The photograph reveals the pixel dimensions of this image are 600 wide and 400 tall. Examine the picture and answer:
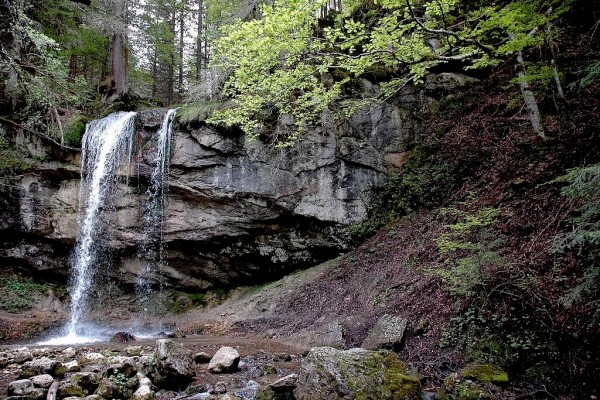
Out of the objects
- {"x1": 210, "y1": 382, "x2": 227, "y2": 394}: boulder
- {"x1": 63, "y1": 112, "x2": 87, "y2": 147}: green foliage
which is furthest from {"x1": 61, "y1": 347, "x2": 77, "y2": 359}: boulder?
{"x1": 63, "y1": 112, "x2": 87, "y2": 147}: green foliage

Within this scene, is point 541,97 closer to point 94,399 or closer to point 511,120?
point 511,120

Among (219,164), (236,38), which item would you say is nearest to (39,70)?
(236,38)

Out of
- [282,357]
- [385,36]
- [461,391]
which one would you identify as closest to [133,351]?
[282,357]

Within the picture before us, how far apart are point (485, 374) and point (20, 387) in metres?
5.43

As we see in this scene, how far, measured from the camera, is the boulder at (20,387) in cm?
423

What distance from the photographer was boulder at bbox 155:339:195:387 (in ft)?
15.6

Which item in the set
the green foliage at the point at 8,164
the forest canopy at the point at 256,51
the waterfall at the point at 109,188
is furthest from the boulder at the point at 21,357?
the green foliage at the point at 8,164

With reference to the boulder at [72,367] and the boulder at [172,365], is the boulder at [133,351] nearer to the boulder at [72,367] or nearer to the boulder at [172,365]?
the boulder at [72,367]

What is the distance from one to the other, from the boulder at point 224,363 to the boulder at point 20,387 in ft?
7.18

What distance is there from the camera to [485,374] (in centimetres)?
428

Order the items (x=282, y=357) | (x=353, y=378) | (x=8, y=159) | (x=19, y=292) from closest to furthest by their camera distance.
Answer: (x=353, y=378), (x=282, y=357), (x=8, y=159), (x=19, y=292)

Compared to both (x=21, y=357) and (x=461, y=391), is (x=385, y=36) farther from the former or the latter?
(x=21, y=357)

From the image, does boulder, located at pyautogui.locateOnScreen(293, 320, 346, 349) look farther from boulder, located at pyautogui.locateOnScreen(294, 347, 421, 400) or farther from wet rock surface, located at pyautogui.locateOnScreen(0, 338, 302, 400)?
boulder, located at pyautogui.locateOnScreen(294, 347, 421, 400)

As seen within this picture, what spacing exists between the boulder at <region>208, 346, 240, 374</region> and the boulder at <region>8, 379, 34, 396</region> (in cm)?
219
